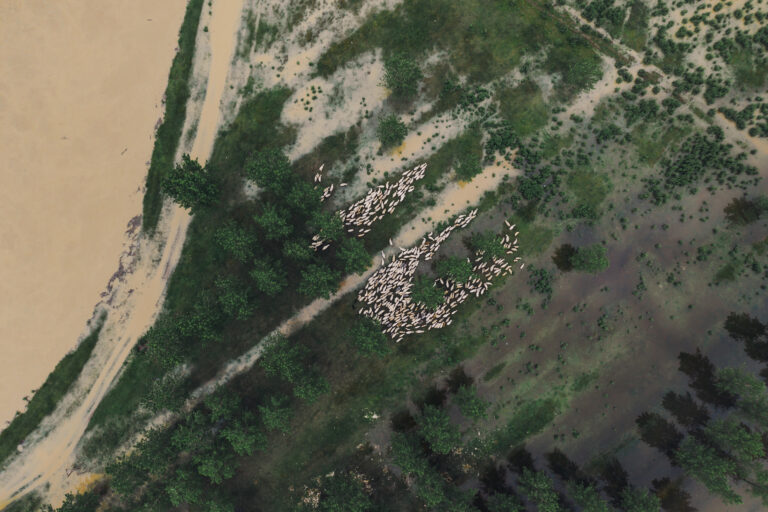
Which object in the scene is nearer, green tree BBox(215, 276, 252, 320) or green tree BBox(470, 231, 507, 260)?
green tree BBox(215, 276, 252, 320)

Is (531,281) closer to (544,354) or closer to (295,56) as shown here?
(544,354)

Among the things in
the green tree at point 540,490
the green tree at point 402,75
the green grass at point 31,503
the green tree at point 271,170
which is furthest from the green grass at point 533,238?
the green grass at point 31,503

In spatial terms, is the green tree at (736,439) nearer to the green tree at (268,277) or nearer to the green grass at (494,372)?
the green grass at (494,372)

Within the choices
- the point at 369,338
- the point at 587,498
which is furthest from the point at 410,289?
the point at 587,498

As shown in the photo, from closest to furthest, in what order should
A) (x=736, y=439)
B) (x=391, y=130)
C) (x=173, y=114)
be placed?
(x=736, y=439) → (x=391, y=130) → (x=173, y=114)

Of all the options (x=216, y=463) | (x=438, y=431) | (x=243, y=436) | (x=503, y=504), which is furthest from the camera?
(x=503, y=504)

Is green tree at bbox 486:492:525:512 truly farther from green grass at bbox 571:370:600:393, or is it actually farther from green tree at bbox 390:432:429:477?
green grass at bbox 571:370:600:393

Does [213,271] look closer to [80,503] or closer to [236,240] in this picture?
[236,240]

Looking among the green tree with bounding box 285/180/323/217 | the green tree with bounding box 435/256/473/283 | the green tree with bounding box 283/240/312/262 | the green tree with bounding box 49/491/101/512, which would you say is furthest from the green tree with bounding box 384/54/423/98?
the green tree with bounding box 49/491/101/512
